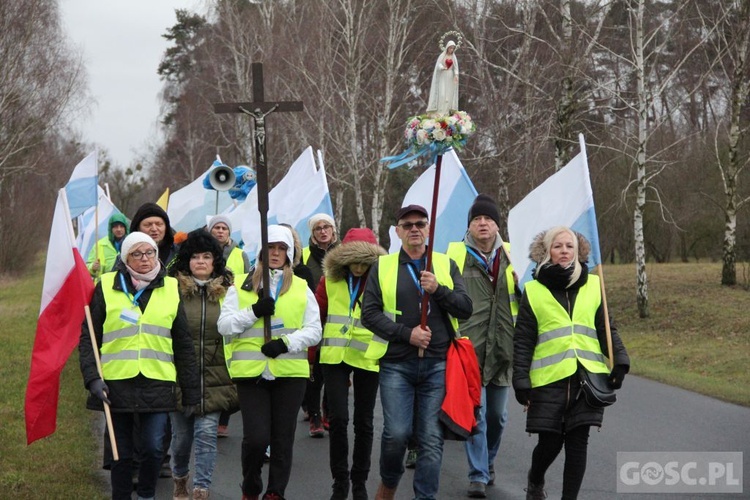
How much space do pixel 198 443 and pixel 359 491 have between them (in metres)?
1.11

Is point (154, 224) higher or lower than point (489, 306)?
higher

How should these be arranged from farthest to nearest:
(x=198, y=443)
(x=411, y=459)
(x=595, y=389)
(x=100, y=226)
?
(x=100, y=226), (x=411, y=459), (x=198, y=443), (x=595, y=389)

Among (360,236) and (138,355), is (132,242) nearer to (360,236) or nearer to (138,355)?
(138,355)

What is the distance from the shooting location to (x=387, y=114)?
93.6 feet

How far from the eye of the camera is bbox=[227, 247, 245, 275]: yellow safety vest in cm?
930

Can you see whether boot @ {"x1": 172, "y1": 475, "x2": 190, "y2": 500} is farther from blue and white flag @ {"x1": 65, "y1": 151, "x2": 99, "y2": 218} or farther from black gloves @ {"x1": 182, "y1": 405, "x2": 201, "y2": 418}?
blue and white flag @ {"x1": 65, "y1": 151, "x2": 99, "y2": 218}

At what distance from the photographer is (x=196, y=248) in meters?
6.73

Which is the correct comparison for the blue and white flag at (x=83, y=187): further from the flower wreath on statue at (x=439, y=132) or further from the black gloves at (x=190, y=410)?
the flower wreath on statue at (x=439, y=132)

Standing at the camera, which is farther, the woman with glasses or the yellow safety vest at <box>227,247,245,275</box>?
the yellow safety vest at <box>227,247,245,275</box>

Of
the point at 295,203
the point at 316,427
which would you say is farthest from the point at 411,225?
the point at 295,203

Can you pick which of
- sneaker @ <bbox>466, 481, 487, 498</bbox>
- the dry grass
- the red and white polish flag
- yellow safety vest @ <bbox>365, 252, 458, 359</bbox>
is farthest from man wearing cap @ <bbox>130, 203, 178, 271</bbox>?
the dry grass

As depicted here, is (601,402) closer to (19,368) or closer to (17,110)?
(19,368)

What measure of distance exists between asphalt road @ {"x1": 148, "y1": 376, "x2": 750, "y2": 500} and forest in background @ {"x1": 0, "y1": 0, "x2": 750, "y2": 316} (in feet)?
30.0

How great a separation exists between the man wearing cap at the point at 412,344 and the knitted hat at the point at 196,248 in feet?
3.63
